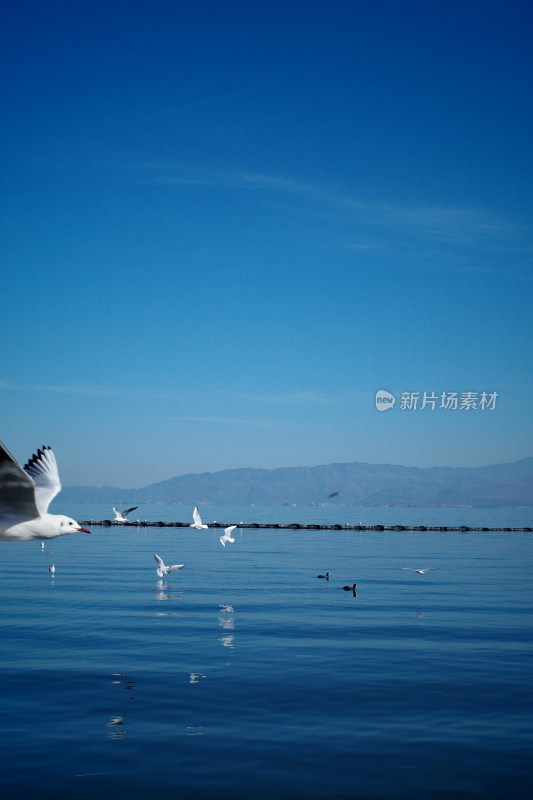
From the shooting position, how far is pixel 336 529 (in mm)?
169875

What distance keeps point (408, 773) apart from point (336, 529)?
154 m

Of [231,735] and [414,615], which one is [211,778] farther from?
[414,615]

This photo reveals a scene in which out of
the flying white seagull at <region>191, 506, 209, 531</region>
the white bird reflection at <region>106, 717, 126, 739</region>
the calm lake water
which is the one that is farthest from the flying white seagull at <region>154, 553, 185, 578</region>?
the white bird reflection at <region>106, 717, 126, 739</region>

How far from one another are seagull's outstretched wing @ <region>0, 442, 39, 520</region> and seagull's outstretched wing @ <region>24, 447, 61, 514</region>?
4.62 feet

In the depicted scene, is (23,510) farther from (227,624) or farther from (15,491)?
(227,624)

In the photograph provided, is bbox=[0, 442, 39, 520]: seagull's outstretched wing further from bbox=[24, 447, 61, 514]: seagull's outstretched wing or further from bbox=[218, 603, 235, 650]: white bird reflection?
bbox=[218, 603, 235, 650]: white bird reflection

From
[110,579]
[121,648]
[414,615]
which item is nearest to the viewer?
[121,648]

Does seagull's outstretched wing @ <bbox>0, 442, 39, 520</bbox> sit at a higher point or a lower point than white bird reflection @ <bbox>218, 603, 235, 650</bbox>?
higher

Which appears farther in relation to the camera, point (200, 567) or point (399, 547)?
point (399, 547)

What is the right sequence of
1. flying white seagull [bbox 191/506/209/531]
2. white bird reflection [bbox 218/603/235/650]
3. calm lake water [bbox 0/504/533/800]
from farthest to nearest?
flying white seagull [bbox 191/506/209/531]
white bird reflection [bbox 218/603/235/650]
calm lake water [bbox 0/504/533/800]

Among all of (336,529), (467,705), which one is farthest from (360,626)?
(336,529)

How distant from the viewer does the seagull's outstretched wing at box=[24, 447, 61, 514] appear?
53.9ft

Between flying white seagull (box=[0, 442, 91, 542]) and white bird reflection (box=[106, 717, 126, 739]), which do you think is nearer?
flying white seagull (box=[0, 442, 91, 542])

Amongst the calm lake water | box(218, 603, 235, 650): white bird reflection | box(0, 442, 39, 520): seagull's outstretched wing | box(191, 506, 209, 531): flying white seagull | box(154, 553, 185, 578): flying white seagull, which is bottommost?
the calm lake water
